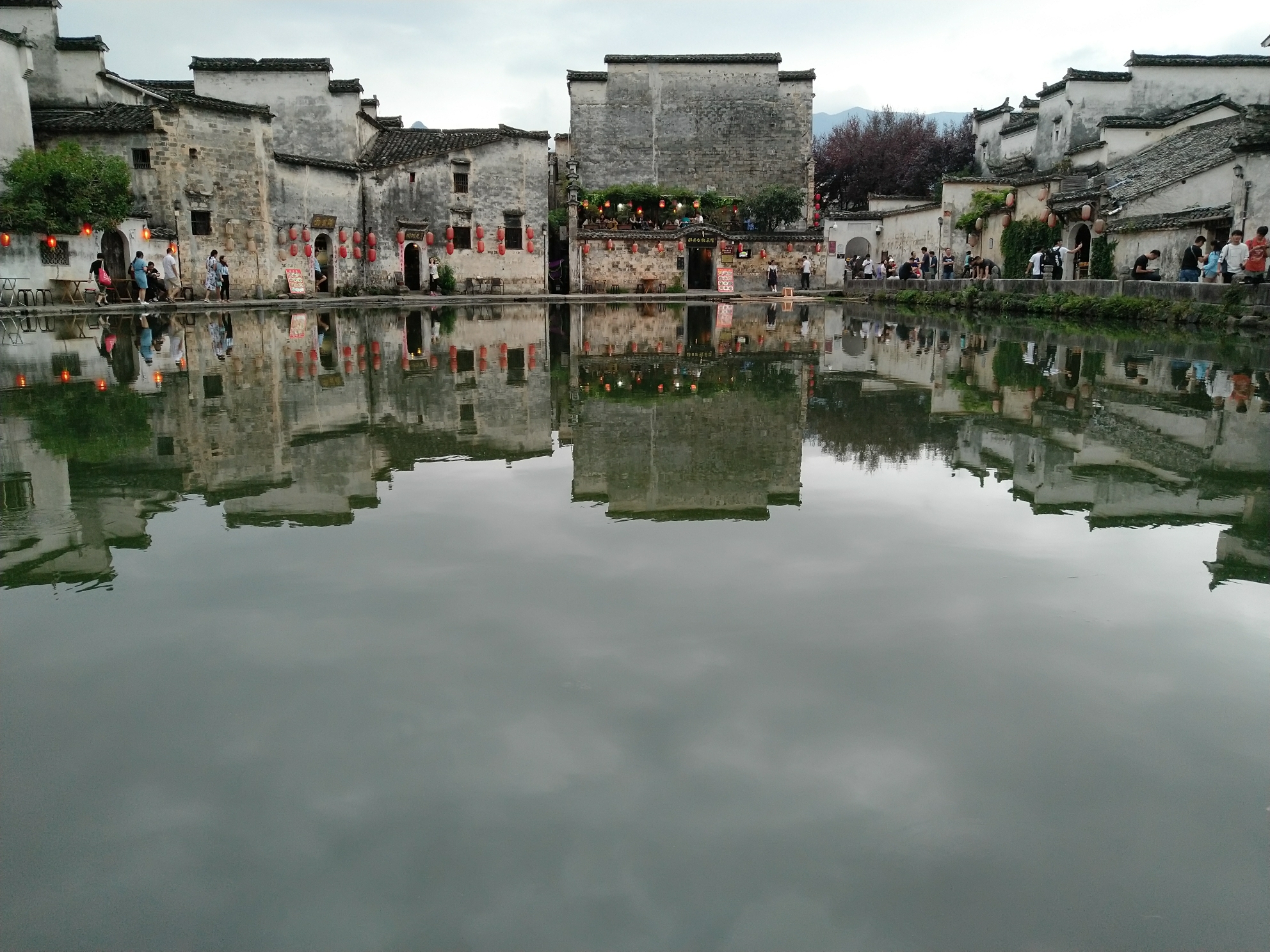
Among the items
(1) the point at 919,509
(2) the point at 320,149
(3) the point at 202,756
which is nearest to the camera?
(3) the point at 202,756

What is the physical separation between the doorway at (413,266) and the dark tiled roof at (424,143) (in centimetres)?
287

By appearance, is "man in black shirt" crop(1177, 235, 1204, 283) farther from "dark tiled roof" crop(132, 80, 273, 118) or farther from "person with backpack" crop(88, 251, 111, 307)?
"dark tiled roof" crop(132, 80, 273, 118)

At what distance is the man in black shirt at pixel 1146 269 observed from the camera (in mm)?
20000

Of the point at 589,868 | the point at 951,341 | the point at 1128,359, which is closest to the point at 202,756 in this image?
the point at 589,868

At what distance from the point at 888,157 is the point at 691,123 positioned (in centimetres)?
1129

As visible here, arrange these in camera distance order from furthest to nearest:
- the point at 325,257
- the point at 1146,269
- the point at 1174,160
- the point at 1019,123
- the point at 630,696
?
the point at 1019,123, the point at 325,257, the point at 1174,160, the point at 1146,269, the point at 630,696

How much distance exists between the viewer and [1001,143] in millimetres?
41844

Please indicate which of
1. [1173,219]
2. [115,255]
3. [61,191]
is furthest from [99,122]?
[1173,219]

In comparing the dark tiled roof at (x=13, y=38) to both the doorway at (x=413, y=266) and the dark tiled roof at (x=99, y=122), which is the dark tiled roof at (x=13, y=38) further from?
the doorway at (x=413, y=266)

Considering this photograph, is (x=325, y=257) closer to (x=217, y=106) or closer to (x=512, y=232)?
(x=217, y=106)

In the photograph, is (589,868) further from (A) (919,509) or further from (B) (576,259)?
(B) (576,259)

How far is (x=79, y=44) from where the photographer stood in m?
28.7

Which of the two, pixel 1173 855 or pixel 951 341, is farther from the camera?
pixel 951 341

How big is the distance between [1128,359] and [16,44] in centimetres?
2645
